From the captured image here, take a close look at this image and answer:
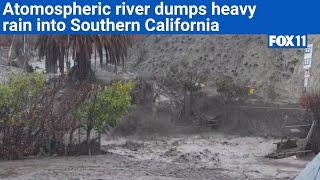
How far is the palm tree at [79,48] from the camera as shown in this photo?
693 inches

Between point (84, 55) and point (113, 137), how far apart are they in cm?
290

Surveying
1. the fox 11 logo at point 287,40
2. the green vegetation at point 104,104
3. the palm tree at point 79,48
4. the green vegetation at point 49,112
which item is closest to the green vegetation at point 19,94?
the green vegetation at point 49,112

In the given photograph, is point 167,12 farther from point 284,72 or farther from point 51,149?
point 284,72

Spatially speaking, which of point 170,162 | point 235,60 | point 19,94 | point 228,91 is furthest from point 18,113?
point 235,60

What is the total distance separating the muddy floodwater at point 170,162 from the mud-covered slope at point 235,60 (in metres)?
→ 11.7

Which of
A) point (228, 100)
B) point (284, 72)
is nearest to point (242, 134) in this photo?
point (228, 100)

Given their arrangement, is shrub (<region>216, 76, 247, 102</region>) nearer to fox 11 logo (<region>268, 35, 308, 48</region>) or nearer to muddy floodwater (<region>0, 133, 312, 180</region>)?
muddy floodwater (<region>0, 133, 312, 180</region>)

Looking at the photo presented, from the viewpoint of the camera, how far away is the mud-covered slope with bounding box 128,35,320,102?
31.3 meters

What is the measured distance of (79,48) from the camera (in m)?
17.5

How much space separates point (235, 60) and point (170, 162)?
959 inches

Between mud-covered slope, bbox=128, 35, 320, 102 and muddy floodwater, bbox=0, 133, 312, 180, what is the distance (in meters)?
11.7

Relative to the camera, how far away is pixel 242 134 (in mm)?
19609

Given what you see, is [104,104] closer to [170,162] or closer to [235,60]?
[170,162]

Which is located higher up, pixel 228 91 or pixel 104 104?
pixel 228 91
